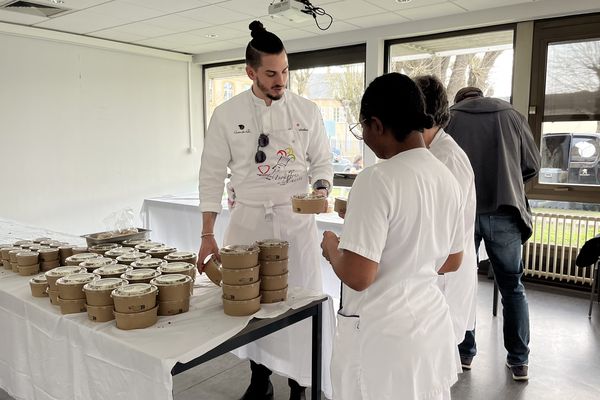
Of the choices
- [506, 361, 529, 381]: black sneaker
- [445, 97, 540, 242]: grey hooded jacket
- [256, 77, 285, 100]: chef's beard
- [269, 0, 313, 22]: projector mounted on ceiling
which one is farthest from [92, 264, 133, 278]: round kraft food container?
[269, 0, 313, 22]: projector mounted on ceiling

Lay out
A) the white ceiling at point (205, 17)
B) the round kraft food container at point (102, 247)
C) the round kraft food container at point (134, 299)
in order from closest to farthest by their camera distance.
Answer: the round kraft food container at point (134, 299)
the round kraft food container at point (102, 247)
the white ceiling at point (205, 17)

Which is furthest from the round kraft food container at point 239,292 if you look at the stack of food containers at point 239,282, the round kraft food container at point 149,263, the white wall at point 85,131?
the white wall at point 85,131

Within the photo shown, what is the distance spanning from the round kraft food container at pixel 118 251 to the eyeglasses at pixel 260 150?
2.16 feet

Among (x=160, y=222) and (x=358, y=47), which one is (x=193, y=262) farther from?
(x=358, y=47)

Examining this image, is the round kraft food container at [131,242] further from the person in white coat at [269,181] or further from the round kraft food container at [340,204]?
the round kraft food container at [340,204]

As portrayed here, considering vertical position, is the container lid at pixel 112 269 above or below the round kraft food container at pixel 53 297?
above

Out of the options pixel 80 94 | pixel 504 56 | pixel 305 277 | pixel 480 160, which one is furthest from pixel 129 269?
pixel 80 94

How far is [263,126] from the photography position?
6.81ft

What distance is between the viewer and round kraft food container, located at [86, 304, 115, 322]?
1445 millimetres

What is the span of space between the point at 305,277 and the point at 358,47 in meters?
3.99

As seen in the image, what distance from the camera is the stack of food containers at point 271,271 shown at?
63.5 inches

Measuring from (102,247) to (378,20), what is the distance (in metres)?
3.77

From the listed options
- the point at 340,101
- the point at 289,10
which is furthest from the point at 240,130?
the point at 340,101

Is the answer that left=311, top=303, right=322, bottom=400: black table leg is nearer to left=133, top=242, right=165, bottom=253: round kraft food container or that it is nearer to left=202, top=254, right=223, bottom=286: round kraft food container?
left=202, top=254, right=223, bottom=286: round kraft food container
